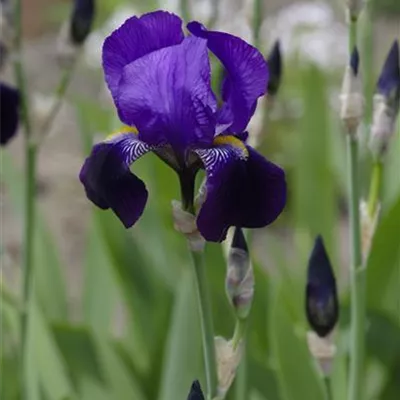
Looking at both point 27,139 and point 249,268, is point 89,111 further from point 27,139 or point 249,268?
point 249,268

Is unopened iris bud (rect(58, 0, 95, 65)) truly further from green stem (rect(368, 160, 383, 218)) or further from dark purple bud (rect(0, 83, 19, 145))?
green stem (rect(368, 160, 383, 218))

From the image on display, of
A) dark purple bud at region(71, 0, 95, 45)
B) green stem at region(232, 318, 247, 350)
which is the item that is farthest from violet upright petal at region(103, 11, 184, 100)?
dark purple bud at region(71, 0, 95, 45)

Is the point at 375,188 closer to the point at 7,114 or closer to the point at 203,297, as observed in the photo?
the point at 203,297

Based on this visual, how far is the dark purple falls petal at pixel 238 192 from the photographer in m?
0.71

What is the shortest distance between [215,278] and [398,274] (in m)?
0.31

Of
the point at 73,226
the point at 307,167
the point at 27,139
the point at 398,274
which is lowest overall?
the point at 73,226

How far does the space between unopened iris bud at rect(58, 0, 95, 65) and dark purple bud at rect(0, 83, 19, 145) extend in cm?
13

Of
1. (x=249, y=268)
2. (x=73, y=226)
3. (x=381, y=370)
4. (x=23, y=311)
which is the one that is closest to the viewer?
(x=249, y=268)

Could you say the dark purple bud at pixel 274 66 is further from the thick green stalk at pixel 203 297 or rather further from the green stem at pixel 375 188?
the thick green stalk at pixel 203 297

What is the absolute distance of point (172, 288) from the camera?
5.48ft

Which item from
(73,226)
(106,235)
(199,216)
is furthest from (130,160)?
(73,226)

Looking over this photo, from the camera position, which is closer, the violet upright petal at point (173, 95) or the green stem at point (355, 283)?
the violet upright petal at point (173, 95)

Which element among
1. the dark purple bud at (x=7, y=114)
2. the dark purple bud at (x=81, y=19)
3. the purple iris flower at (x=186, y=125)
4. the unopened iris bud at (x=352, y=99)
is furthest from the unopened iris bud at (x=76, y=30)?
the purple iris flower at (x=186, y=125)

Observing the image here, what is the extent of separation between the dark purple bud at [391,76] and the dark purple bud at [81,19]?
45 cm
